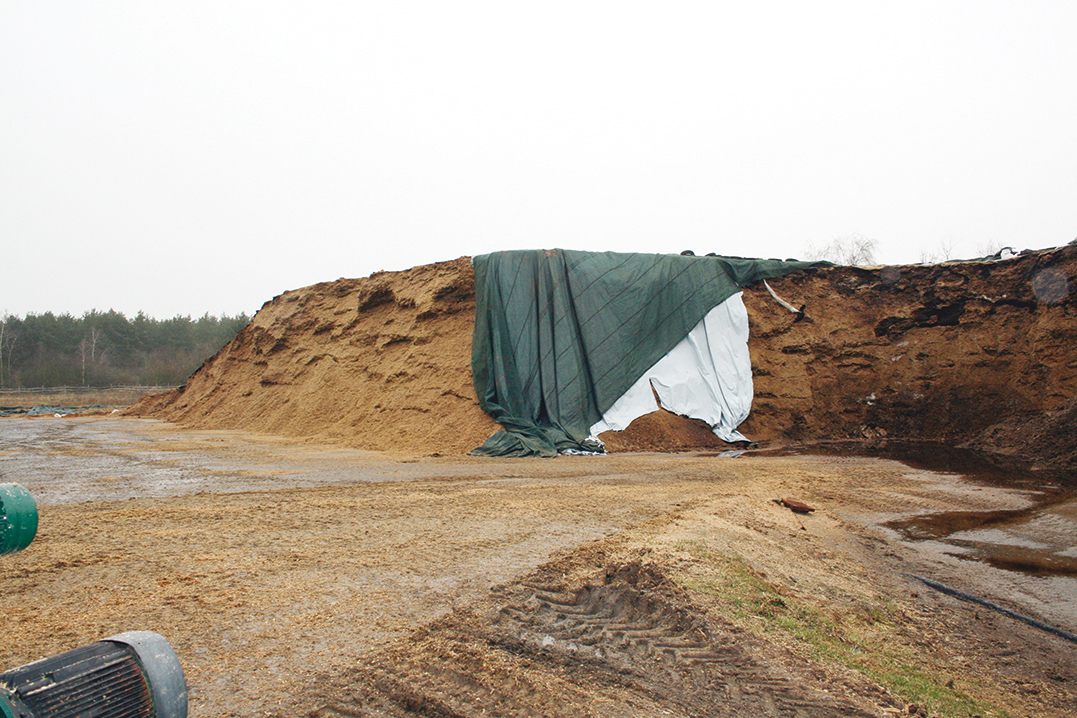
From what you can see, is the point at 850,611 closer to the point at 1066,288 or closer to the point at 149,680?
the point at 149,680

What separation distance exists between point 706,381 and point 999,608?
34.2 feet

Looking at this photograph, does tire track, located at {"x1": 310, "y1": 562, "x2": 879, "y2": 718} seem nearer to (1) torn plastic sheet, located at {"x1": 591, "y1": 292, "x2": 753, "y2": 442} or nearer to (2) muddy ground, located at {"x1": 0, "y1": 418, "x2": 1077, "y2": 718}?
(2) muddy ground, located at {"x1": 0, "y1": 418, "x2": 1077, "y2": 718}

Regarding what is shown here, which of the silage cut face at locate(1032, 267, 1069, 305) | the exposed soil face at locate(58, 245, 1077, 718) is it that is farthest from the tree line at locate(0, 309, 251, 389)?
the silage cut face at locate(1032, 267, 1069, 305)

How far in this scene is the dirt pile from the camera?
44.2 feet

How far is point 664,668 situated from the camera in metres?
2.63

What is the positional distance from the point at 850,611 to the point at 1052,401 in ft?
45.2

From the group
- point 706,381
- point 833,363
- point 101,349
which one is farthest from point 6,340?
point 833,363

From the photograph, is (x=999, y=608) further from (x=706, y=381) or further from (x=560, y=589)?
(x=706, y=381)

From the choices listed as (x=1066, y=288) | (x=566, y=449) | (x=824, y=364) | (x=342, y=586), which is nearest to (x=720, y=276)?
(x=824, y=364)

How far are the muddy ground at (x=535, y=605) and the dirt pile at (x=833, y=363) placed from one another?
7.03 m

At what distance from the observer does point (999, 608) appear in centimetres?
376

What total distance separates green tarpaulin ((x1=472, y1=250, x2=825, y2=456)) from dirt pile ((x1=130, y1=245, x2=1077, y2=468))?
0.76 m

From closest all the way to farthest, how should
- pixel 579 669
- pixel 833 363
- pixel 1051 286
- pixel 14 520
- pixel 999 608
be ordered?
pixel 14 520 → pixel 579 669 → pixel 999 608 → pixel 1051 286 → pixel 833 363

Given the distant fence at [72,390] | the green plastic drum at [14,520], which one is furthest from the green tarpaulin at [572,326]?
the distant fence at [72,390]
